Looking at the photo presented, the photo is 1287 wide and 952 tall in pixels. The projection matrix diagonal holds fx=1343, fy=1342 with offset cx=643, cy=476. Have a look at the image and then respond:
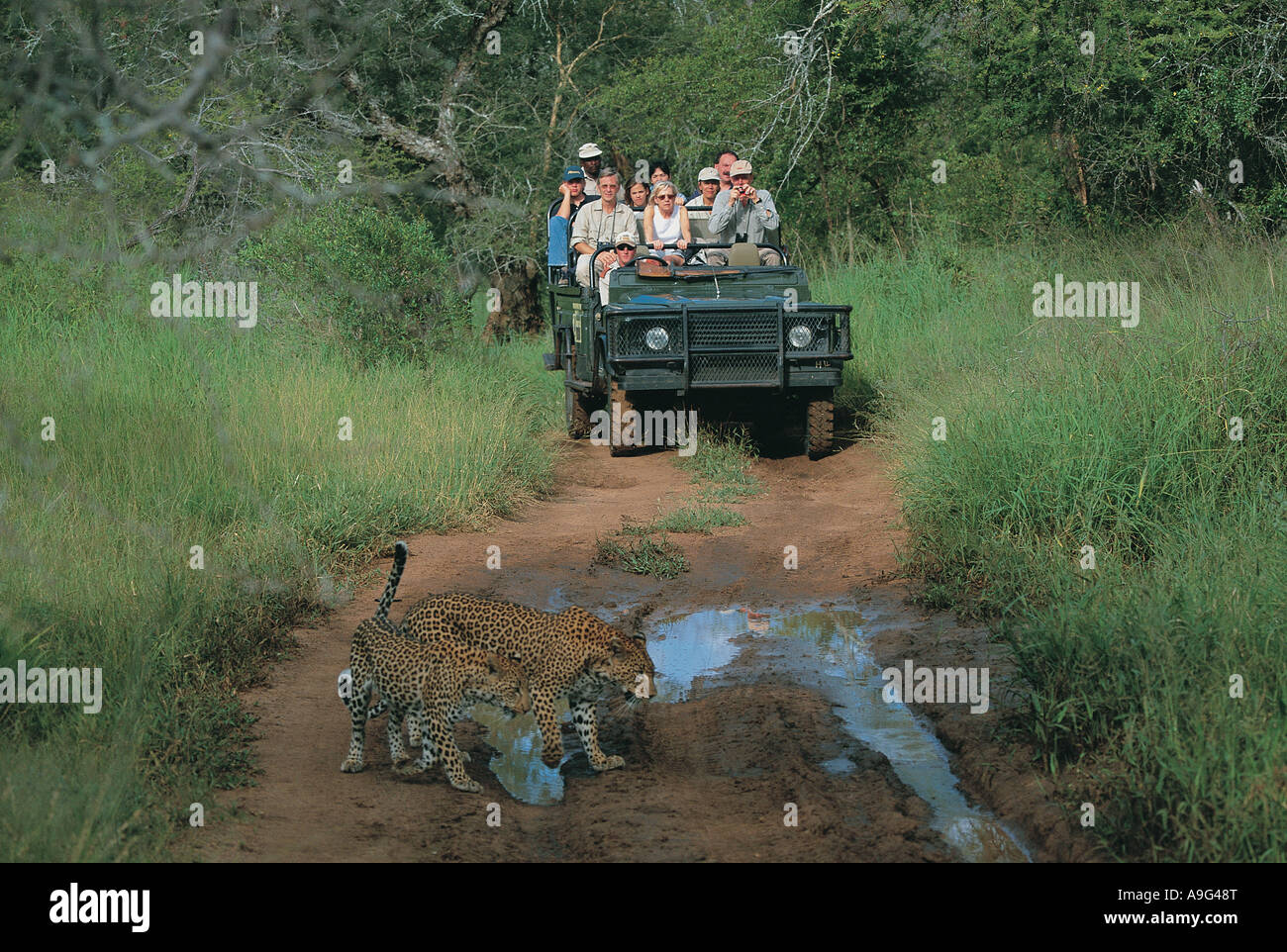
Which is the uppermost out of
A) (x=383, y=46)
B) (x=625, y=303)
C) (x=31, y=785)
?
(x=383, y=46)

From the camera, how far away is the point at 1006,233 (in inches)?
596

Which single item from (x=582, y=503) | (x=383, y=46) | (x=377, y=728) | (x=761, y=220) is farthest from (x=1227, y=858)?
(x=383, y=46)

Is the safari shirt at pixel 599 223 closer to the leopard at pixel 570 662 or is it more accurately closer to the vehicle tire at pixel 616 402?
the vehicle tire at pixel 616 402

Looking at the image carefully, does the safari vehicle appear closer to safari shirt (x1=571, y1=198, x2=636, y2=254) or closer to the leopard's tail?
safari shirt (x1=571, y1=198, x2=636, y2=254)

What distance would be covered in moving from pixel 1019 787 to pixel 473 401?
712cm

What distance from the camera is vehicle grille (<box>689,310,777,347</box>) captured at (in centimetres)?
1078

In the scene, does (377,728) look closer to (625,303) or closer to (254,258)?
(625,303)

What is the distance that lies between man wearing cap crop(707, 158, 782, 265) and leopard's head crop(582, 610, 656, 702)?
7517 millimetres

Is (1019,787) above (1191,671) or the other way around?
the other way around

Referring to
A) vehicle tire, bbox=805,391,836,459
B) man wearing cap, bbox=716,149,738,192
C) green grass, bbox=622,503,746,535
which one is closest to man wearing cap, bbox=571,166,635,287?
man wearing cap, bbox=716,149,738,192

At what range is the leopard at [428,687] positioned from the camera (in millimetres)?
4902

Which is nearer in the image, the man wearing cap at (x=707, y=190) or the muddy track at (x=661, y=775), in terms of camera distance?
the muddy track at (x=661, y=775)

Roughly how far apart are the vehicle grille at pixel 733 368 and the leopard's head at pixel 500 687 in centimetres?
607

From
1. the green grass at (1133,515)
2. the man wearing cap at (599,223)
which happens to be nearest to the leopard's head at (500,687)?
the green grass at (1133,515)
